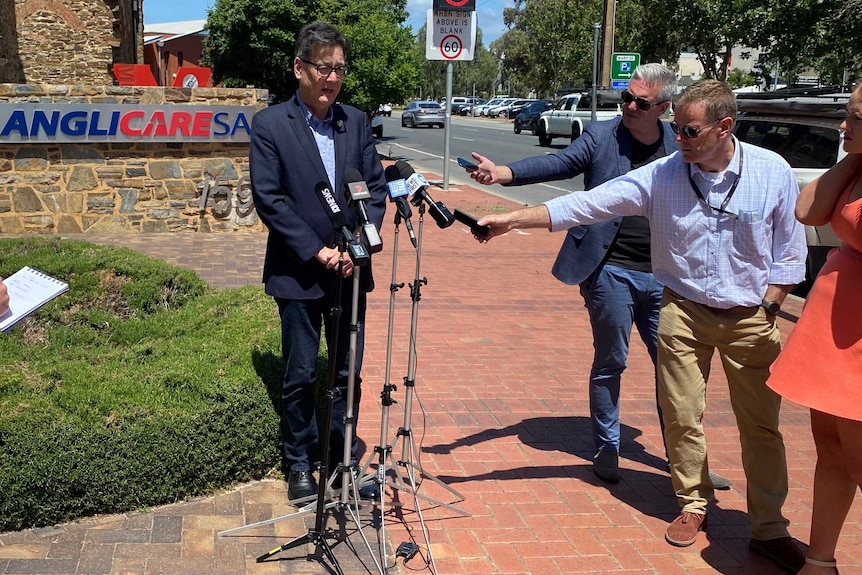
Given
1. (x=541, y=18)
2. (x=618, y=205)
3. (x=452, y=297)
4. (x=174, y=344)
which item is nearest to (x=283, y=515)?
(x=174, y=344)

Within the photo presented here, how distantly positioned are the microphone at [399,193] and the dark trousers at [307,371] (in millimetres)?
578

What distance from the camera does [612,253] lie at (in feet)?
14.8

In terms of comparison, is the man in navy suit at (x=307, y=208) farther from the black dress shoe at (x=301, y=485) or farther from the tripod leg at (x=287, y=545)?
the tripod leg at (x=287, y=545)

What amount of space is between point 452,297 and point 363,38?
13.1 meters

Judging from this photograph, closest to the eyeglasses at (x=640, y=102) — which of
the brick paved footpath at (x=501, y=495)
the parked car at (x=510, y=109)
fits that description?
the brick paved footpath at (x=501, y=495)

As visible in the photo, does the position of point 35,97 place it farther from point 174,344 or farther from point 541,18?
point 541,18

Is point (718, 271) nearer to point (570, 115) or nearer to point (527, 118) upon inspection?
point (570, 115)

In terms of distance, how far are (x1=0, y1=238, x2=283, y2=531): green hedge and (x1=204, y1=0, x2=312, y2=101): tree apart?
1598 cm

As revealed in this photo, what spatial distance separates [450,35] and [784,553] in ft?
41.9

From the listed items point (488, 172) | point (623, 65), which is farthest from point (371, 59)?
point (488, 172)

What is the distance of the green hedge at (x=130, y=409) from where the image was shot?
3.85 m

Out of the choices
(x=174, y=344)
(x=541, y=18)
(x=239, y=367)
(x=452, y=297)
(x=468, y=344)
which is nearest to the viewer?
(x=239, y=367)

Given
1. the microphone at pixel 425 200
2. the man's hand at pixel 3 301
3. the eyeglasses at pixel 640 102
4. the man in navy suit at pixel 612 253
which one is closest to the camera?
the man's hand at pixel 3 301

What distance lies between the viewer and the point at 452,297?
338 inches
